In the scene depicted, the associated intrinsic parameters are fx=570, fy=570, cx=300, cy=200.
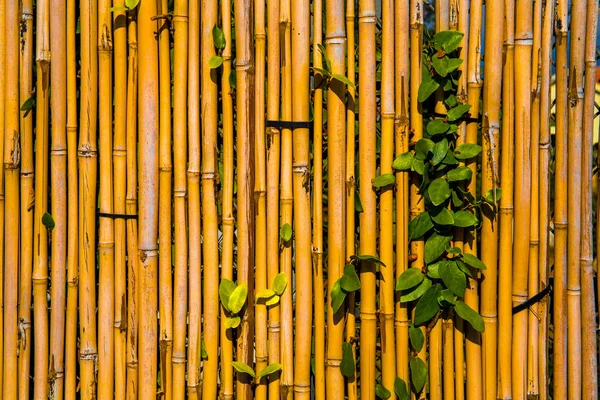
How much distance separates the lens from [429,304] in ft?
3.84

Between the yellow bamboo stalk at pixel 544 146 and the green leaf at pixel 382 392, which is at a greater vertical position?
the yellow bamboo stalk at pixel 544 146

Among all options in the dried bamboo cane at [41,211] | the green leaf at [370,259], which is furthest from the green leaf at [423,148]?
the dried bamboo cane at [41,211]

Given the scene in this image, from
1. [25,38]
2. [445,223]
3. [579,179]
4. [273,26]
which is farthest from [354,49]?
[25,38]

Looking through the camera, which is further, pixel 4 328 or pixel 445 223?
pixel 4 328

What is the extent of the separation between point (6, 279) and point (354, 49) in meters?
0.90

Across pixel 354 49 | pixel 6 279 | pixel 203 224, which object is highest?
pixel 354 49

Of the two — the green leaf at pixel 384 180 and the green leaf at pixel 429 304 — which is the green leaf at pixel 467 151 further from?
the green leaf at pixel 429 304

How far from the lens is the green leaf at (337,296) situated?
117 centimetres

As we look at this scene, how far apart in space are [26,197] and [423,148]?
2.80ft

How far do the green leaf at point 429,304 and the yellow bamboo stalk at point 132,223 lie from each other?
1.97 ft

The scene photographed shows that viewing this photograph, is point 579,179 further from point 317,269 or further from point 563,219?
point 317,269

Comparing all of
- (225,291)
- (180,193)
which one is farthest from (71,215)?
(225,291)

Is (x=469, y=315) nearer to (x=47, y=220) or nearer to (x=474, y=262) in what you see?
(x=474, y=262)

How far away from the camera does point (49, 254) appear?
1.27 m
